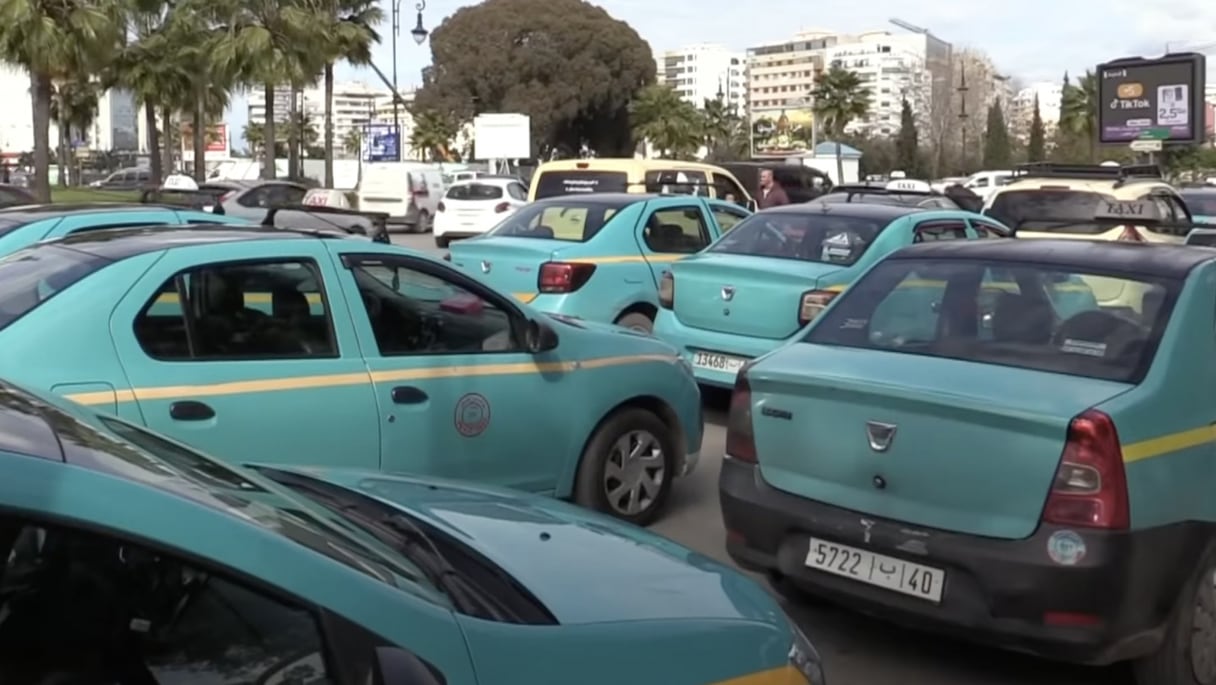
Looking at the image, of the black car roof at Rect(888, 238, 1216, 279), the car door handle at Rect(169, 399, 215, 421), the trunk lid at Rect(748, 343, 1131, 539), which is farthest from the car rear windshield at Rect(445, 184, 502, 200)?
the trunk lid at Rect(748, 343, 1131, 539)

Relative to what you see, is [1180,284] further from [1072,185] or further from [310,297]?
[1072,185]

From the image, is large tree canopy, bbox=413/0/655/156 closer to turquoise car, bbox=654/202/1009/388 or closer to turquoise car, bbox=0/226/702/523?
turquoise car, bbox=654/202/1009/388

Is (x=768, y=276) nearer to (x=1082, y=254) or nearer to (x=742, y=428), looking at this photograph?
(x=1082, y=254)

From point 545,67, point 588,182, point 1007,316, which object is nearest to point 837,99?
point 545,67

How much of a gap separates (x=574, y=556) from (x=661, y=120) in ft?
248

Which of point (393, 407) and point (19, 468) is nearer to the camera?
point (19, 468)

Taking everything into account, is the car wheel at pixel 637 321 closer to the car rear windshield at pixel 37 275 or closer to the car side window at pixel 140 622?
the car rear windshield at pixel 37 275

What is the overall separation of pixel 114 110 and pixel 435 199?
98800 mm

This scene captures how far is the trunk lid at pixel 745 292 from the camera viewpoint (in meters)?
9.01

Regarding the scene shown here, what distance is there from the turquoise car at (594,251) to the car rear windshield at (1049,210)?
3.53 meters

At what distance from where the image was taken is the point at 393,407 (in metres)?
5.65

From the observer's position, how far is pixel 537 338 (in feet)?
20.5

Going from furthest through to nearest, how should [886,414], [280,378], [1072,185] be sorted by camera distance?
[1072,185]
[280,378]
[886,414]

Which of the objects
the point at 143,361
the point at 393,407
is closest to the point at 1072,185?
the point at 393,407
